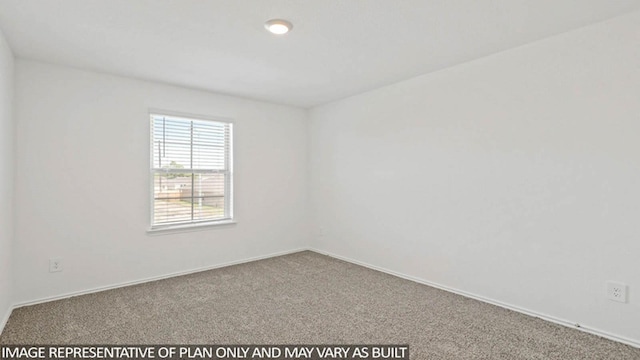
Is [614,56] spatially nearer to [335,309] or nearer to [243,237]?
[335,309]

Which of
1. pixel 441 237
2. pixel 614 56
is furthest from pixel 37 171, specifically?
pixel 614 56

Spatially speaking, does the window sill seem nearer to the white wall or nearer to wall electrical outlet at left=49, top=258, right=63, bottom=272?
wall electrical outlet at left=49, top=258, right=63, bottom=272

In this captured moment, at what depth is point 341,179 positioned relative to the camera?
180 inches

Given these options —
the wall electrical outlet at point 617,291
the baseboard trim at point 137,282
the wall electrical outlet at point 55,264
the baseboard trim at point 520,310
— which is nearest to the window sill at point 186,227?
the baseboard trim at point 137,282

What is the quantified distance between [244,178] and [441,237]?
2.57 metres

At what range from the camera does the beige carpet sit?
2.28m

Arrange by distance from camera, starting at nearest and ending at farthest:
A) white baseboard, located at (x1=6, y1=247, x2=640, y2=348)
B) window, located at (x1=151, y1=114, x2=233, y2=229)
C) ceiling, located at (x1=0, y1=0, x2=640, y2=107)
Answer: ceiling, located at (x1=0, y1=0, x2=640, y2=107) < white baseboard, located at (x1=6, y1=247, x2=640, y2=348) < window, located at (x1=151, y1=114, x2=233, y2=229)

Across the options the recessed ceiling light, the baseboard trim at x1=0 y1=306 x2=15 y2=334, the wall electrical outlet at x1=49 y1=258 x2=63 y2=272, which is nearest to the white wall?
the baseboard trim at x1=0 y1=306 x2=15 y2=334

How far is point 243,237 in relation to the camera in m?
4.45

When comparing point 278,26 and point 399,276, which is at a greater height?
point 278,26

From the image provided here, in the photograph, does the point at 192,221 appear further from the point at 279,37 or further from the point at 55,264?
the point at 279,37

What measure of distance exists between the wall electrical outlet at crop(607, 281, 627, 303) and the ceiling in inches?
73.4

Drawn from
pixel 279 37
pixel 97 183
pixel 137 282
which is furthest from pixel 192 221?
pixel 279 37

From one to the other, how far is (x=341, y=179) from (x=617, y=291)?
9.80 ft
